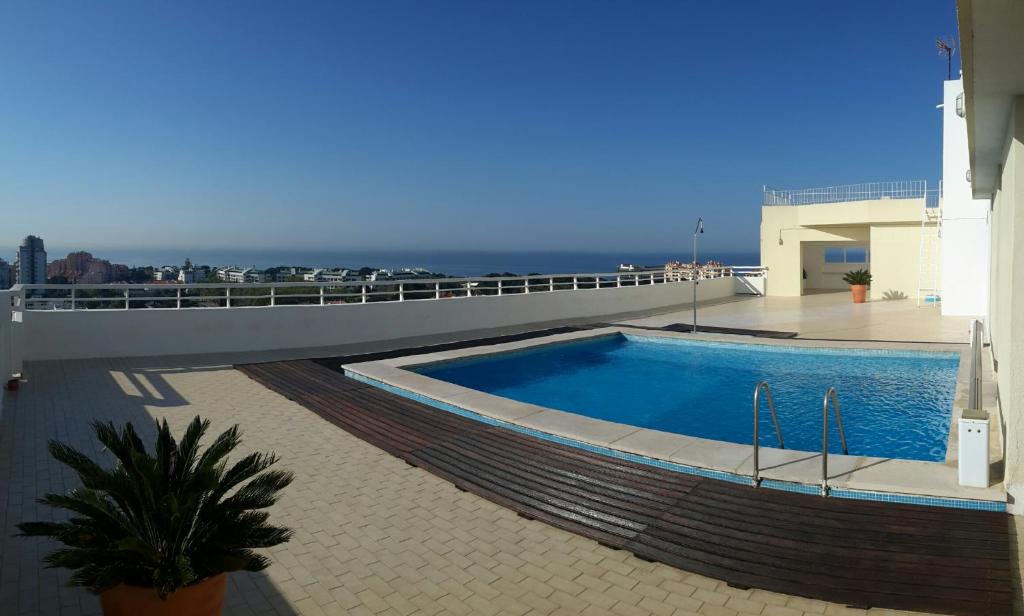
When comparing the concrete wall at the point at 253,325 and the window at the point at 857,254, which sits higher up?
the window at the point at 857,254

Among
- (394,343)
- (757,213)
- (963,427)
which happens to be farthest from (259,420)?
(757,213)

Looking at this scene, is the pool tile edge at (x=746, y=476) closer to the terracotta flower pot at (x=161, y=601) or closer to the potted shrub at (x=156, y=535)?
the potted shrub at (x=156, y=535)

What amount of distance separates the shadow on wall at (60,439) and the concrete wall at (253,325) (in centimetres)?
62

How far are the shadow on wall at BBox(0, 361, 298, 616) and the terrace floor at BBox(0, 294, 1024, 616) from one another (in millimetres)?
13

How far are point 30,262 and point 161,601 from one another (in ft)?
39.8

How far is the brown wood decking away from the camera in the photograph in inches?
113

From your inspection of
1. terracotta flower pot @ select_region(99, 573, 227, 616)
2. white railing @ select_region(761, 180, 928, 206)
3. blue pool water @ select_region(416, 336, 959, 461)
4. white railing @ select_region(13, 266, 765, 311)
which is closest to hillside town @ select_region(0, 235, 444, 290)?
white railing @ select_region(13, 266, 765, 311)

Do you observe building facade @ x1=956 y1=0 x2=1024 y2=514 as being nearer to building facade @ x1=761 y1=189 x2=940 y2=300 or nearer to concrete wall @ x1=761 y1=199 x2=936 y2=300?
building facade @ x1=761 y1=189 x2=940 y2=300

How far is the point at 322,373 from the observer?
877cm

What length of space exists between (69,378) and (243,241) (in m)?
29.3

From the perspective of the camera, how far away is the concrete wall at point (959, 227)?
14.0 m

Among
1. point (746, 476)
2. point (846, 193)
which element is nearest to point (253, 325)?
point (746, 476)

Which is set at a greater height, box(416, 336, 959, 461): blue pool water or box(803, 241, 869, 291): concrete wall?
box(803, 241, 869, 291): concrete wall

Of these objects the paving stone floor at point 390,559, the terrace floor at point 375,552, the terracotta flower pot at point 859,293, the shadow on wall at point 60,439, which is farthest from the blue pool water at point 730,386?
the terracotta flower pot at point 859,293
